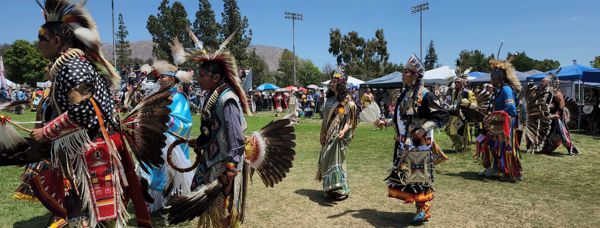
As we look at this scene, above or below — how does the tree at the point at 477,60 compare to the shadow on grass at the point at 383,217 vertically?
above

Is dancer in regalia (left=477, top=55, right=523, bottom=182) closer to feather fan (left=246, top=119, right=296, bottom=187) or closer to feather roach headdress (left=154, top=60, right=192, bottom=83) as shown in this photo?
feather fan (left=246, top=119, right=296, bottom=187)

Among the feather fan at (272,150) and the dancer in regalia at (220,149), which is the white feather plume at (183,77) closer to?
the dancer in regalia at (220,149)

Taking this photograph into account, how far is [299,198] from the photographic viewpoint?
5074 millimetres

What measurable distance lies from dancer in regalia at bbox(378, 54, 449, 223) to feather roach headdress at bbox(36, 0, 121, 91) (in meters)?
2.94

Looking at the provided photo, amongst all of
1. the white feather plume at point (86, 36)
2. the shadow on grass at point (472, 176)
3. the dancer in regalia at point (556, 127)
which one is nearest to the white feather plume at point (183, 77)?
the white feather plume at point (86, 36)

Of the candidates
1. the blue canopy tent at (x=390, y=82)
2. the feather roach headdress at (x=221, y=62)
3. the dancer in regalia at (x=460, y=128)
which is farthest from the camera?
the blue canopy tent at (x=390, y=82)

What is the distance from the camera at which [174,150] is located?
399 cm

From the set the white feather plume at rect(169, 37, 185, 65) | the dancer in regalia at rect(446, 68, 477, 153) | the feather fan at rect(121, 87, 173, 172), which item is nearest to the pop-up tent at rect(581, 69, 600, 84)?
the dancer in regalia at rect(446, 68, 477, 153)

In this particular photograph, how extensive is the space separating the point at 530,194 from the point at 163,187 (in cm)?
512

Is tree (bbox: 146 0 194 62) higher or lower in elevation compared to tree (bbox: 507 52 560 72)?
higher

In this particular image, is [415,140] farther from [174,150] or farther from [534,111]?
[534,111]

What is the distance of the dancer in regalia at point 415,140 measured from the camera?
12.6ft

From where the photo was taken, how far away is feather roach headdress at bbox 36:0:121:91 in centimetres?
254

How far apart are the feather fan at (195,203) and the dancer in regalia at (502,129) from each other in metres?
4.96
